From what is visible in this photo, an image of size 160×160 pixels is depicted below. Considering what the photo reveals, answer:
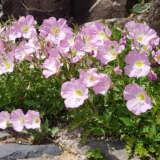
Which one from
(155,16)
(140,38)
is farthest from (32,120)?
(155,16)

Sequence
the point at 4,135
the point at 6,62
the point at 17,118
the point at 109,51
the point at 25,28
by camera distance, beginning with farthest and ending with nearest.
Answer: the point at 25,28 < the point at 4,135 < the point at 6,62 < the point at 17,118 < the point at 109,51

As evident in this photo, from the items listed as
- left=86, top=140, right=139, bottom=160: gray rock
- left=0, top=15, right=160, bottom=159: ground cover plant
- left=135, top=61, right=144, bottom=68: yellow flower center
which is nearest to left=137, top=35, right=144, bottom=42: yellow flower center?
left=0, top=15, right=160, bottom=159: ground cover plant

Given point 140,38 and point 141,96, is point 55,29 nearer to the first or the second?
point 140,38

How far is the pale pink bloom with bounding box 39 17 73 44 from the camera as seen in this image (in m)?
2.48

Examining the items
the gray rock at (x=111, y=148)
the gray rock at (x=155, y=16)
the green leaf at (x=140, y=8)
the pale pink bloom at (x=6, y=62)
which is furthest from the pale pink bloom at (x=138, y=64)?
the green leaf at (x=140, y=8)

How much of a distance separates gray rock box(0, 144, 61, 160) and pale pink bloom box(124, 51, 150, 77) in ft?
2.50

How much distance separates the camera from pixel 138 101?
193 centimetres

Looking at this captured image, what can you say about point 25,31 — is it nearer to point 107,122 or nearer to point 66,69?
point 66,69

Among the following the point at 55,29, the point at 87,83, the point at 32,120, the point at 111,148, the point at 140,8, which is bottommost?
the point at 111,148

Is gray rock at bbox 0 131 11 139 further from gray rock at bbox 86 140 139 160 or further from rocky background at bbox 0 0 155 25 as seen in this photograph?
rocky background at bbox 0 0 155 25

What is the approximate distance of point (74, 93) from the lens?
2033mm

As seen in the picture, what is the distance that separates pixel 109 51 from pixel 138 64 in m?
0.26

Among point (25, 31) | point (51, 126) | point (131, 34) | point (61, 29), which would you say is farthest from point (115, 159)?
point (25, 31)

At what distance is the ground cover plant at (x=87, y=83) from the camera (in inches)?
79.7
